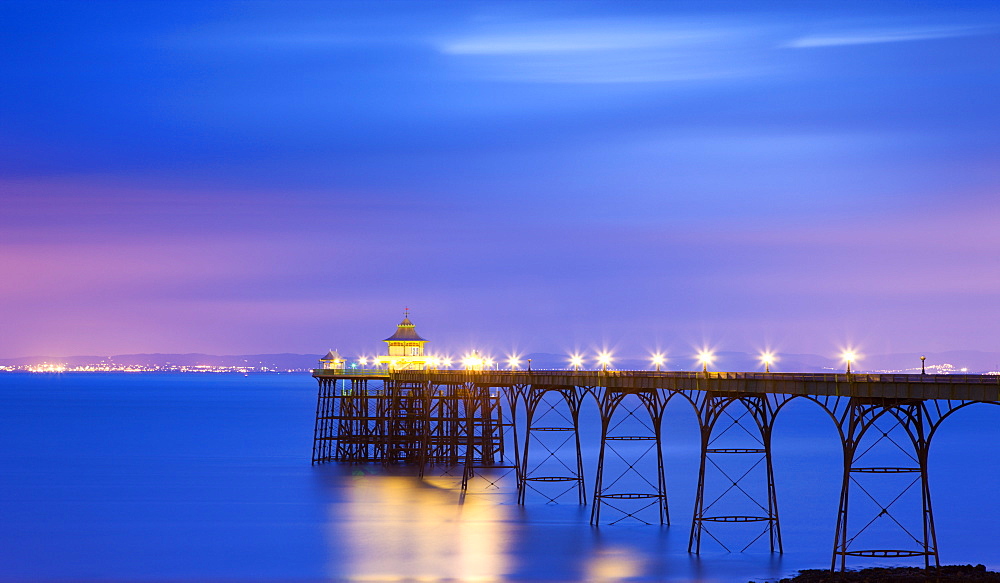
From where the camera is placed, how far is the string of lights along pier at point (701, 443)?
3384cm

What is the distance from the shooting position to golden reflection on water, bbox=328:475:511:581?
40.9 metres

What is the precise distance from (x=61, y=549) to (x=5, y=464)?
43434mm

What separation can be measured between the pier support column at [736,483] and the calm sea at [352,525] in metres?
1.01

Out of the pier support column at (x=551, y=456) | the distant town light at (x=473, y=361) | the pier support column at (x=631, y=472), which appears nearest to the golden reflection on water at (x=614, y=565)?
the pier support column at (x=631, y=472)

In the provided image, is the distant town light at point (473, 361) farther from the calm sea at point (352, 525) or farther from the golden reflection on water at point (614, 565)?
the golden reflection on water at point (614, 565)

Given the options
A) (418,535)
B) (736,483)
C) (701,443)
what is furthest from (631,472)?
(418,535)

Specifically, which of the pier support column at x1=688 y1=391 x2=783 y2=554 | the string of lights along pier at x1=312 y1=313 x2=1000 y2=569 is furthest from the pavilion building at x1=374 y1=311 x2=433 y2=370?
the pier support column at x1=688 y1=391 x2=783 y2=554

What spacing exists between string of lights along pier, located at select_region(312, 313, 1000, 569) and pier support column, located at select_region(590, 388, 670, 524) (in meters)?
0.15

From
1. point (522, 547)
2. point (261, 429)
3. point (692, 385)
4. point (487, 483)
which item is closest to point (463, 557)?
point (522, 547)

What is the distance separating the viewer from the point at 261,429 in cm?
13138

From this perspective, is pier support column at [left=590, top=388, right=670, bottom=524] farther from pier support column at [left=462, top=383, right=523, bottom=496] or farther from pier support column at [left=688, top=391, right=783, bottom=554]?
pier support column at [left=462, top=383, right=523, bottom=496]

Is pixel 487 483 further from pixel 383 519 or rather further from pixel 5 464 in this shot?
pixel 5 464

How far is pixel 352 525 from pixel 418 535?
4.60 meters

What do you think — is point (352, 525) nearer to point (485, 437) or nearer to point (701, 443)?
point (701, 443)
